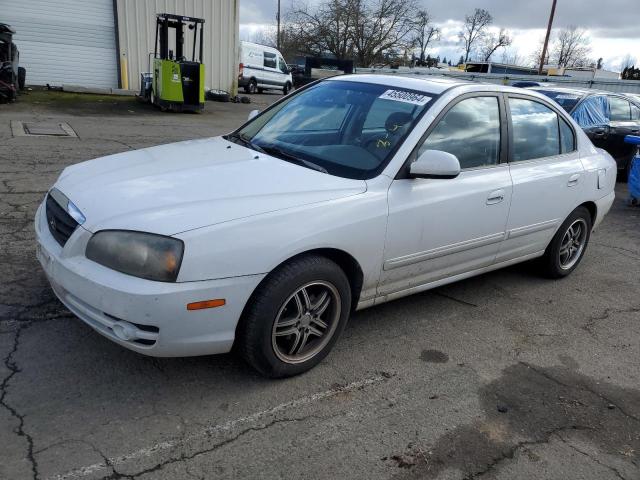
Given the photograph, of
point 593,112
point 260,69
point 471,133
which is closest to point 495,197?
point 471,133

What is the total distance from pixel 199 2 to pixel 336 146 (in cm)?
1693

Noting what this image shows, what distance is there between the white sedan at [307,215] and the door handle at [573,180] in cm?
1

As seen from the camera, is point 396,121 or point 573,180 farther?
point 573,180

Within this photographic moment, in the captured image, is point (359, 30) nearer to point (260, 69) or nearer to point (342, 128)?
point (260, 69)

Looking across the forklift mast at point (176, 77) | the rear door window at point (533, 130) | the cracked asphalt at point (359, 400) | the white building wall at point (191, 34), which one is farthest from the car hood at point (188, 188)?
the white building wall at point (191, 34)

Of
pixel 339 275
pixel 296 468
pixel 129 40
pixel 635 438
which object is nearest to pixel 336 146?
pixel 339 275

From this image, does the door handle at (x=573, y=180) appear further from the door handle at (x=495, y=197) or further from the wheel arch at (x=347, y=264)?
the wheel arch at (x=347, y=264)

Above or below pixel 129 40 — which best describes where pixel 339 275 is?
below

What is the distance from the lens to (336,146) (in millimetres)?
3566

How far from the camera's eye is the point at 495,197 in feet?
12.5

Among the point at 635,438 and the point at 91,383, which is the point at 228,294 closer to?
the point at 91,383

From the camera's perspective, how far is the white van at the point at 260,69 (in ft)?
85.8

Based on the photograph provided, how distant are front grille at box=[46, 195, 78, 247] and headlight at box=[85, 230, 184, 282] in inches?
11.9

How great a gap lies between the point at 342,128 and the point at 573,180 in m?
2.13
